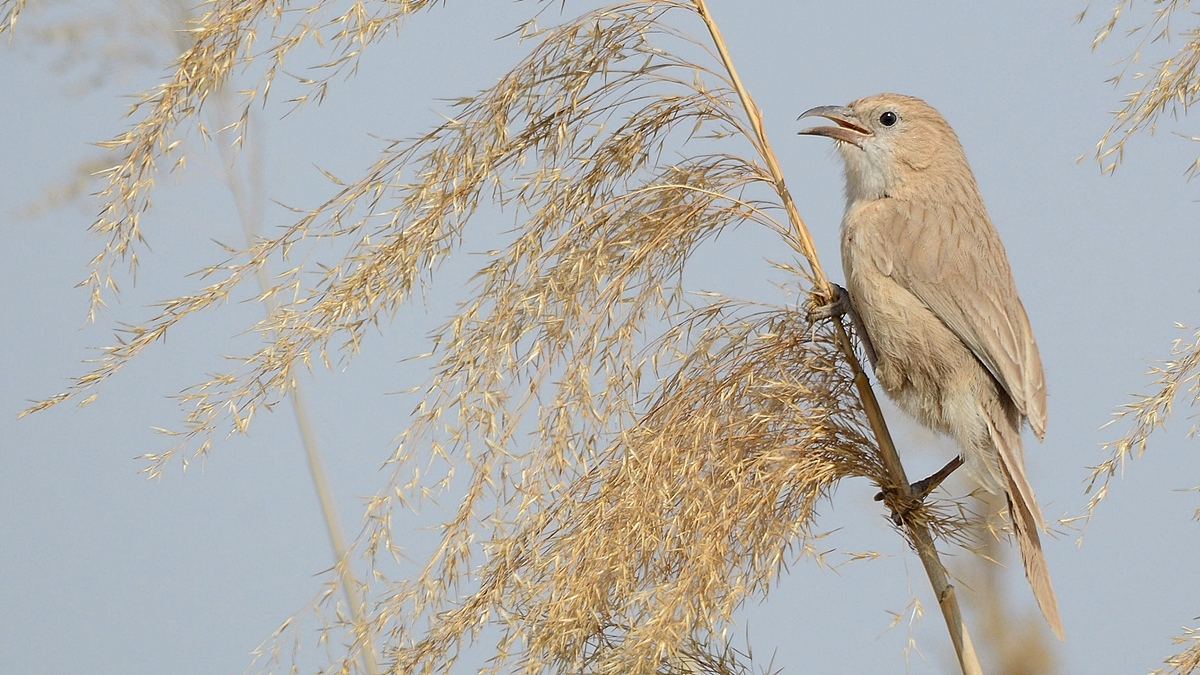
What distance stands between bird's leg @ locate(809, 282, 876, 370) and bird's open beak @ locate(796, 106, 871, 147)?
0.54m

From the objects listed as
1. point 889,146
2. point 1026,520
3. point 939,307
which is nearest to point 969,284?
point 939,307

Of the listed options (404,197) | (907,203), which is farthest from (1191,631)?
(404,197)

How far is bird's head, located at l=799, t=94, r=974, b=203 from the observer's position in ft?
9.34

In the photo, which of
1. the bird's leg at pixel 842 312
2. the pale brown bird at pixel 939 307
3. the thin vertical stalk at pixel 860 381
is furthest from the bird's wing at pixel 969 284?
the thin vertical stalk at pixel 860 381

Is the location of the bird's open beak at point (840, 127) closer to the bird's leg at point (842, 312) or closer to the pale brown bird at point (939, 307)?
the pale brown bird at point (939, 307)

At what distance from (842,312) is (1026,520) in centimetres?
54

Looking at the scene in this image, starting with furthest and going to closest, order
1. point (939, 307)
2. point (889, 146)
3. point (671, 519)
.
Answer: point (889, 146) → point (939, 307) → point (671, 519)

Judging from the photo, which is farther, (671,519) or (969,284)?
(969,284)

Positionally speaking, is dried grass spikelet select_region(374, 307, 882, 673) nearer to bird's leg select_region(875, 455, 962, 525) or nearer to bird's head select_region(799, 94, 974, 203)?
bird's leg select_region(875, 455, 962, 525)

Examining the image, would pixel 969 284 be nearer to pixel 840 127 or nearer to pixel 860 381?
pixel 840 127

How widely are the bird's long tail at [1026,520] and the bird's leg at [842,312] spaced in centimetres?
29

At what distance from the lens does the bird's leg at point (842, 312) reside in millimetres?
2219

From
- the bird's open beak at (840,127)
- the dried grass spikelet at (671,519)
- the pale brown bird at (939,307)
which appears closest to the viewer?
the dried grass spikelet at (671,519)

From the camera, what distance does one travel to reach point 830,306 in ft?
7.39
